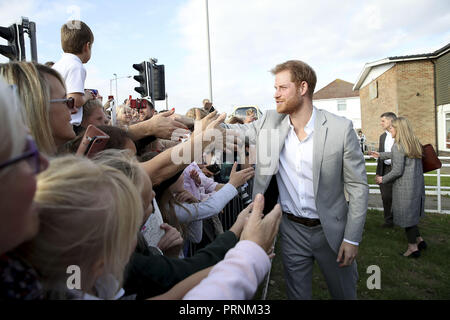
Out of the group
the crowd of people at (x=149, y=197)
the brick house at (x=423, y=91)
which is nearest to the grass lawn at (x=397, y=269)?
the crowd of people at (x=149, y=197)

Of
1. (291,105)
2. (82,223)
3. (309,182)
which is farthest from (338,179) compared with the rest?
(82,223)

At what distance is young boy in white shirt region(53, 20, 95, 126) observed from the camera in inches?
123

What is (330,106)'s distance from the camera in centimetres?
4741

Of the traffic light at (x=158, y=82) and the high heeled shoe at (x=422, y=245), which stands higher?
the traffic light at (x=158, y=82)

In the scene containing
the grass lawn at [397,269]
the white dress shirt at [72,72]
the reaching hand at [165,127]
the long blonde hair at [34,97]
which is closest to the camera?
the long blonde hair at [34,97]

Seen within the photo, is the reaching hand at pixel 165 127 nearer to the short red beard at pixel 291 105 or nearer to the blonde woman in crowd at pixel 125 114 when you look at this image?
the short red beard at pixel 291 105

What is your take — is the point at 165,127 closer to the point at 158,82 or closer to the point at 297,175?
the point at 297,175

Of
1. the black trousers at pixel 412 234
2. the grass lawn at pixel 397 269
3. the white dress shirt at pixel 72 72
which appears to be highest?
the white dress shirt at pixel 72 72

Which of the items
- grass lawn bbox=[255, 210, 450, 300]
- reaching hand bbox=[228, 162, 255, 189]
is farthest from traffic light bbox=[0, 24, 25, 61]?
grass lawn bbox=[255, 210, 450, 300]

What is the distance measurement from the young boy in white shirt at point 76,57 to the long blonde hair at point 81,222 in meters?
2.34

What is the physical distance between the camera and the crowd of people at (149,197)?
31.8 inches

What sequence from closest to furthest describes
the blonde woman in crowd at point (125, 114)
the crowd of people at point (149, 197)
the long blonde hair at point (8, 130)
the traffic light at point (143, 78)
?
the long blonde hair at point (8, 130), the crowd of people at point (149, 197), the blonde woman in crowd at point (125, 114), the traffic light at point (143, 78)

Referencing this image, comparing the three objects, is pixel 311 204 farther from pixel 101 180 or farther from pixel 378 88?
pixel 378 88
